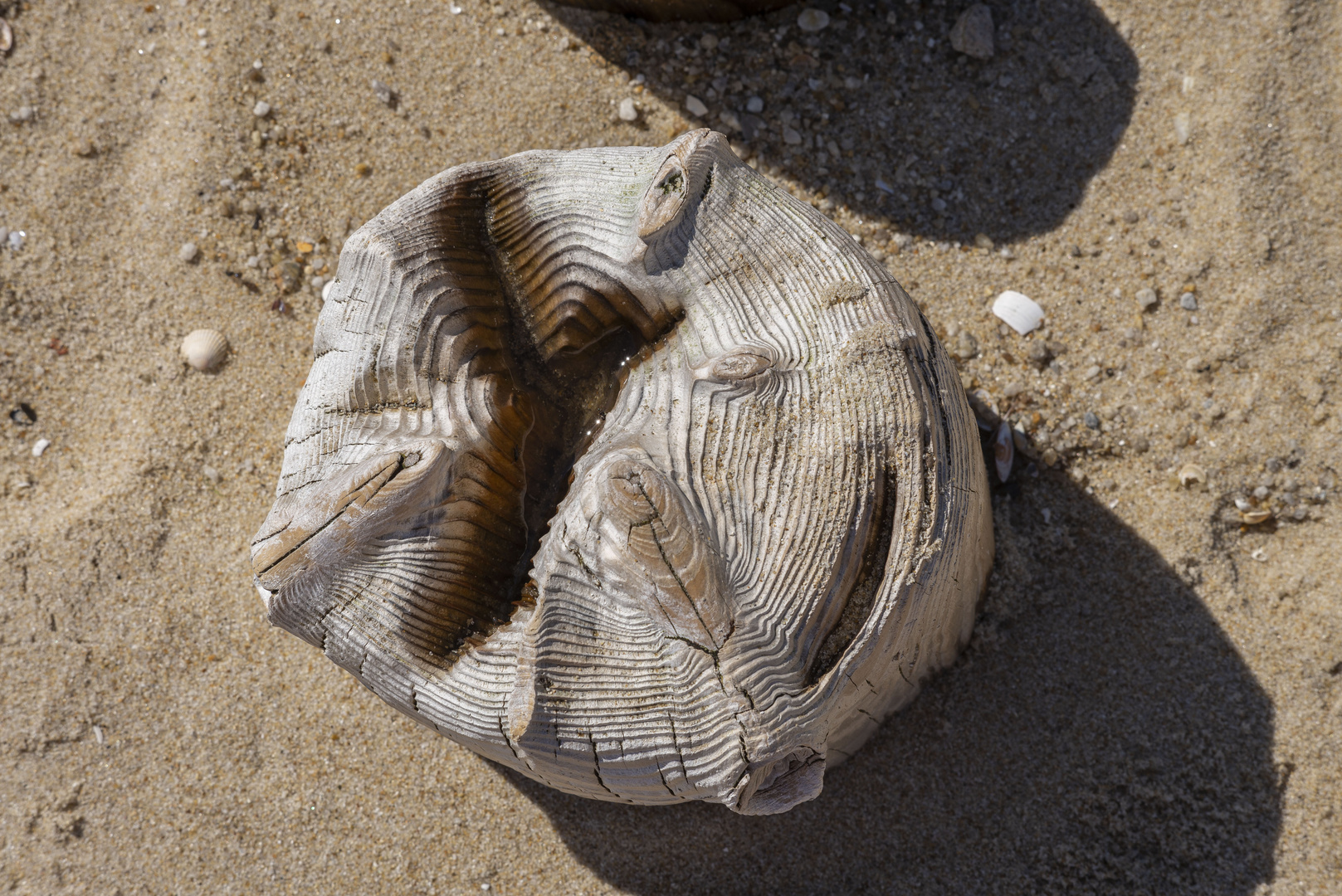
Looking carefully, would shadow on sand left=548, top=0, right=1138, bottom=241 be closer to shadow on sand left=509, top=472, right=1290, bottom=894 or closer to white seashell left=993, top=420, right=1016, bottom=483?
white seashell left=993, top=420, right=1016, bottom=483

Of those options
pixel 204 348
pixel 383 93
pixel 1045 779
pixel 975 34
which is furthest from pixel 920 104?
pixel 204 348

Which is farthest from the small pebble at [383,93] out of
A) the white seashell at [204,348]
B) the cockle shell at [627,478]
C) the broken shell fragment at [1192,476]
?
the broken shell fragment at [1192,476]

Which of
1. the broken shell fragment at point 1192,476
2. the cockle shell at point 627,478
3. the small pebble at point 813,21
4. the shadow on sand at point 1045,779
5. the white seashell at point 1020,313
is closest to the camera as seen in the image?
the cockle shell at point 627,478

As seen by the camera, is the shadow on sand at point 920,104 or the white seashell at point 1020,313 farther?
the shadow on sand at point 920,104

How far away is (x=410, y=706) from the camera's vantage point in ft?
7.22

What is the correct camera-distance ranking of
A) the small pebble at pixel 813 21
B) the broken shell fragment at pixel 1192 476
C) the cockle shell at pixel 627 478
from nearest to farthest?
the cockle shell at pixel 627 478
the broken shell fragment at pixel 1192 476
the small pebble at pixel 813 21

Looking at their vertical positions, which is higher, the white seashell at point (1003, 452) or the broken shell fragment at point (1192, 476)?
the white seashell at point (1003, 452)

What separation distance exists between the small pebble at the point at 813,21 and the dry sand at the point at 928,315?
0.05m

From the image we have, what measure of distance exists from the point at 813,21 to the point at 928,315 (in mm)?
1240

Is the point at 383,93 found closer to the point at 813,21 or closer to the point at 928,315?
the point at 813,21

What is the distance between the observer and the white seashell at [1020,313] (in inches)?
127

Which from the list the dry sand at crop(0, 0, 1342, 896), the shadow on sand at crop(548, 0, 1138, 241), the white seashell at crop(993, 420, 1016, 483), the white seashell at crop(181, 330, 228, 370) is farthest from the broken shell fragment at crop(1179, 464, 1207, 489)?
the white seashell at crop(181, 330, 228, 370)

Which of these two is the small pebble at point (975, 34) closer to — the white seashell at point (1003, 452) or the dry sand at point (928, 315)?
the dry sand at point (928, 315)

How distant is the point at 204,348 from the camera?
3291 mm
